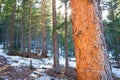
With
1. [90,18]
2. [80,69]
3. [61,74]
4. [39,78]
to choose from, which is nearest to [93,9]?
[90,18]

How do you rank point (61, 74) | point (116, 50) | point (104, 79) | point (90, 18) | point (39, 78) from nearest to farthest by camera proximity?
point (104, 79) → point (90, 18) → point (39, 78) → point (61, 74) → point (116, 50)

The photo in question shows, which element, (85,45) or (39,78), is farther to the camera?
(39,78)

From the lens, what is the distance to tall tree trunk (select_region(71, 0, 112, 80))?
123 inches

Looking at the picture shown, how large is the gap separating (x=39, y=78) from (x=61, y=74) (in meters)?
3.61

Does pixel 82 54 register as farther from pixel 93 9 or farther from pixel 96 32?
pixel 93 9

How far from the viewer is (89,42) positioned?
3.21 meters

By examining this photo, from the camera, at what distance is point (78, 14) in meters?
3.37

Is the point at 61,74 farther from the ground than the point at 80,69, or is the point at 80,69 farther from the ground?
the point at 80,69

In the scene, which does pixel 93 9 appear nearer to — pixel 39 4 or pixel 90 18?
pixel 90 18

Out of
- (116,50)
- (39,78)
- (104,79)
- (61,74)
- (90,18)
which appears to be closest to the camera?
(104,79)

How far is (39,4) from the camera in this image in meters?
34.7

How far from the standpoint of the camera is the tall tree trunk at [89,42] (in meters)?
3.14

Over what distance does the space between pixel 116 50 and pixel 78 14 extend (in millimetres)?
30694

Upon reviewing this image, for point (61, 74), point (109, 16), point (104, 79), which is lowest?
point (61, 74)
